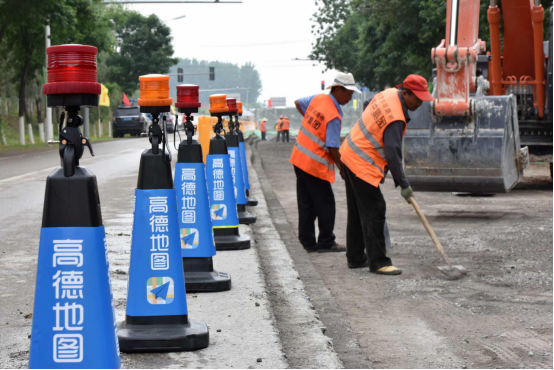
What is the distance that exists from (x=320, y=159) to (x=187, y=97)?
2.77 metres

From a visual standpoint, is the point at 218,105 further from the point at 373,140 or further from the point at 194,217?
the point at 194,217

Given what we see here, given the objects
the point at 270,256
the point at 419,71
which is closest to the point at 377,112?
the point at 270,256

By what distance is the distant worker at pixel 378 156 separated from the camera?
7.31 meters

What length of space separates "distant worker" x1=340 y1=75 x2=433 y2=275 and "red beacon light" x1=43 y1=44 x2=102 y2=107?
4.40 meters

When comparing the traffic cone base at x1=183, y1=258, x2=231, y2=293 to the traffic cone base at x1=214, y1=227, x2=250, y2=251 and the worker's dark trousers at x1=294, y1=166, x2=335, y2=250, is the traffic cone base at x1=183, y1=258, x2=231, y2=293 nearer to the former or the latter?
the traffic cone base at x1=214, y1=227, x2=250, y2=251

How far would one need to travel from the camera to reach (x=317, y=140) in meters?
8.56

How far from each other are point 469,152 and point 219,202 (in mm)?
3882

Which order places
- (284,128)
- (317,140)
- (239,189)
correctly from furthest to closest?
(284,128) < (239,189) < (317,140)

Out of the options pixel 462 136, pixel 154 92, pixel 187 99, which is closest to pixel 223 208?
pixel 187 99

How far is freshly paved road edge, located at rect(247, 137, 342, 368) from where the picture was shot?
441 centimetres

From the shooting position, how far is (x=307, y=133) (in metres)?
8.60

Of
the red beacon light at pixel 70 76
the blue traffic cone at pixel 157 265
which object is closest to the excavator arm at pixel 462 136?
the blue traffic cone at pixel 157 265

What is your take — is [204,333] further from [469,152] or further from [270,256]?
[469,152]

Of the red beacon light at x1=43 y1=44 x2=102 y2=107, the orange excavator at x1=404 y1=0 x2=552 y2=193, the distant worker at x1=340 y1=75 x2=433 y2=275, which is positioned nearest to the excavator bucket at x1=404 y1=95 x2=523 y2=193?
the orange excavator at x1=404 y1=0 x2=552 y2=193
